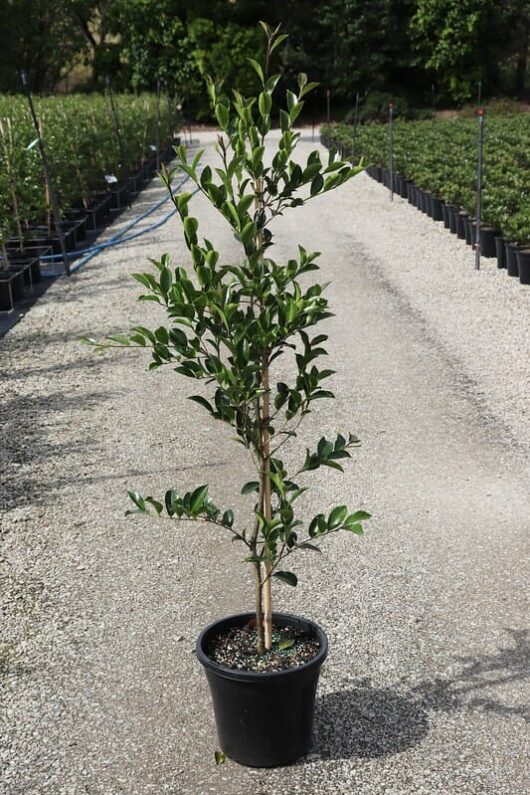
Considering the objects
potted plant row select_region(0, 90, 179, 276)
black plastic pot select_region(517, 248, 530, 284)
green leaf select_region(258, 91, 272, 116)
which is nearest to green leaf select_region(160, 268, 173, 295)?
green leaf select_region(258, 91, 272, 116)

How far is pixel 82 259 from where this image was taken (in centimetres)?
1529

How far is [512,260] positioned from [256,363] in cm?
999

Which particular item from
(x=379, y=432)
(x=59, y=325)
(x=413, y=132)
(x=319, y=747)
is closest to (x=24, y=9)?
(x=413, y=132)

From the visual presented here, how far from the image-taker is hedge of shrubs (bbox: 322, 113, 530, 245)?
550 inches

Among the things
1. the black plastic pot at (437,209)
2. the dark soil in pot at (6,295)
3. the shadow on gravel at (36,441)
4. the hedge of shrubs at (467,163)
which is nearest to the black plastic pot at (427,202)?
the hedge of shrubs at (467,163)

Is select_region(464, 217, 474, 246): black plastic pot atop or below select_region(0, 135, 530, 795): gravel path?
atop

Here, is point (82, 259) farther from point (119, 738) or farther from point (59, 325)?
point (119, 738)

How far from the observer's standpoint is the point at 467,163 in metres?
17.9

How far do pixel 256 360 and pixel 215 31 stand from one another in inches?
1966

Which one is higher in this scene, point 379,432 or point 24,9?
point 24,9

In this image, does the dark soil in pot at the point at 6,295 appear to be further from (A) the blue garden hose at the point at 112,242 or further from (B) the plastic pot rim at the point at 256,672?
(B) the plastic pot rim at the point at 256,672

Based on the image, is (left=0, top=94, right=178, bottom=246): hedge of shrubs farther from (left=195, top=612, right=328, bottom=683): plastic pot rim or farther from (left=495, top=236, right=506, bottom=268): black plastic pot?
(left=195, top=612, right=328, bottom=683): plastic pot rim

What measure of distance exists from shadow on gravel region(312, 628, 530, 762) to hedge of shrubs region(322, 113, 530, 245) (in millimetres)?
5077

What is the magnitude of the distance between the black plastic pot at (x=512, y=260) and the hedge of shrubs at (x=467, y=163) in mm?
141
